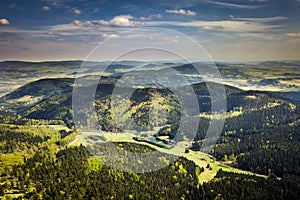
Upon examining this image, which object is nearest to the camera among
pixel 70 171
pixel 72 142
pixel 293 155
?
pixel 70 171

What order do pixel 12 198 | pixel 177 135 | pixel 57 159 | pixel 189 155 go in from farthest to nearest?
pixel 177 135 → pixel 189 155 → pixel 57 159 → pixel 12 198

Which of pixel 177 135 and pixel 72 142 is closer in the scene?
pixel 72 142

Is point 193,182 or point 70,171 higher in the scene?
point 70,171

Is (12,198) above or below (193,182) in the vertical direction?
above

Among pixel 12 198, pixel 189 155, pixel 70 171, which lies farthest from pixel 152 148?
pixel 12 198

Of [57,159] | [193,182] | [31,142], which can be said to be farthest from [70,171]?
[31,142]

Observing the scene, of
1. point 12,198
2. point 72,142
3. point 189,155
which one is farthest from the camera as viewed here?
point 72,142

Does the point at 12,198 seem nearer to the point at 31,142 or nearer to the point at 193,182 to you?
the point at 193,182

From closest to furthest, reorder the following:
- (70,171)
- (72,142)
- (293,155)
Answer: (70,171) → (293,155) → (72,142)

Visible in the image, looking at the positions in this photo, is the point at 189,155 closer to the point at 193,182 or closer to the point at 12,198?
the point at 193,182
